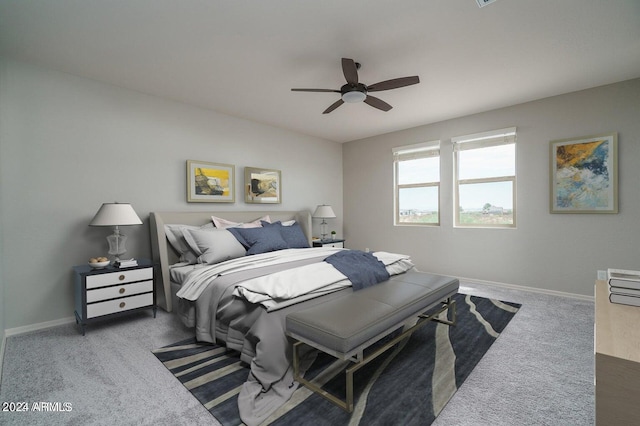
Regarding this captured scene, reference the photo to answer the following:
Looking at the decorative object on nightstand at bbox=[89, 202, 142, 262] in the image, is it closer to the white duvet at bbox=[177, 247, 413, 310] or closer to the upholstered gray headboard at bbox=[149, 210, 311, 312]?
the upholstered gray headboard at bbox=[149, 210, 311, 312]

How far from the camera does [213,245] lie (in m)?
3.21

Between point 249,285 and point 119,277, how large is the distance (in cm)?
159

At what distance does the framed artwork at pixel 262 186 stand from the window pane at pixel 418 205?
2218 mm

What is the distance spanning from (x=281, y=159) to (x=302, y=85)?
180 cm

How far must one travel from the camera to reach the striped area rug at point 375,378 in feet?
5.25

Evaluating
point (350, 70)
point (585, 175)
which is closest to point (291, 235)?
point (350, 70)

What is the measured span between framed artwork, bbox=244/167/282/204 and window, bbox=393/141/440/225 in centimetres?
216

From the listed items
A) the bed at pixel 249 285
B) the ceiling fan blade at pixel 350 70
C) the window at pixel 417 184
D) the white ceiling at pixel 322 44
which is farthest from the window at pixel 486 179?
the ceiling fan blade at pixel 350 70

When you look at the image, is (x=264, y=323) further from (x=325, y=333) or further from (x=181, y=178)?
(x=181, y=178)

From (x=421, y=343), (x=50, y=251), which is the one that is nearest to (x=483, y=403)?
(x=421, y=343)

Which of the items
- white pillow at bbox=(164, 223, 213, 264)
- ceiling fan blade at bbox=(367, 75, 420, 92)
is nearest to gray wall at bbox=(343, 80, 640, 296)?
ceiling fan blade at bbox=(367, 75, 420, 92)

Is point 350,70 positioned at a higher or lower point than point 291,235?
higher

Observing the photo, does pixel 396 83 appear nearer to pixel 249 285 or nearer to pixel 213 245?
pixel 249 285

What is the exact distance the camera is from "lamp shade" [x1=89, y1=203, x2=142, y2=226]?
9.16 ft
